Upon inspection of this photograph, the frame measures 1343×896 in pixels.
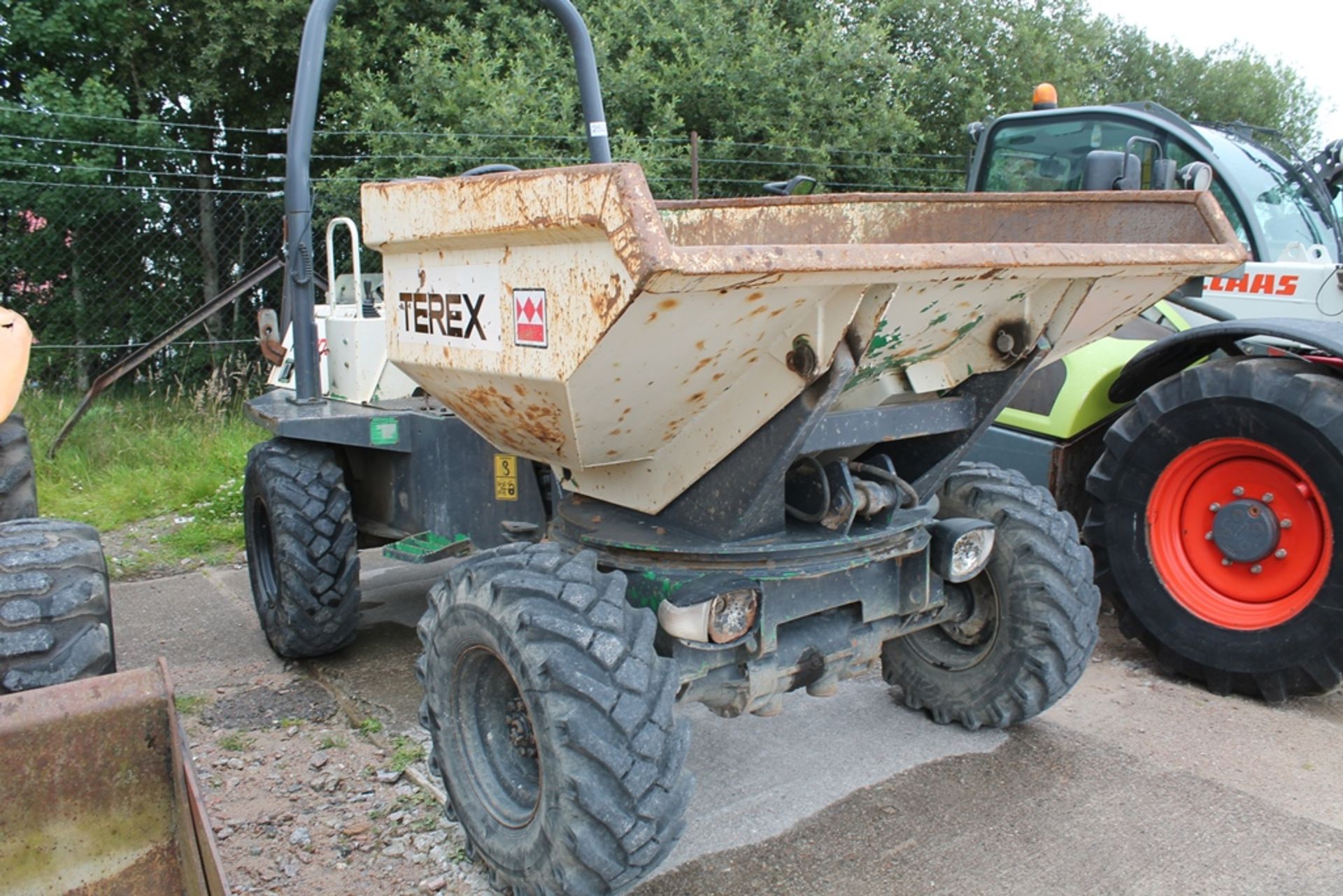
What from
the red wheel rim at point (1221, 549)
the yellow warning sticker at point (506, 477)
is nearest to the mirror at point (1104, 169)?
the red wheel rim at point (1221, 549)

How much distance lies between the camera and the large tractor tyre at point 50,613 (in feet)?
8.09

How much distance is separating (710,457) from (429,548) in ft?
5.17

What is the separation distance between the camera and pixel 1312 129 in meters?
18.4

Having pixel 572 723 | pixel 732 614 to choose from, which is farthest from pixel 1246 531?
pixel 572 723

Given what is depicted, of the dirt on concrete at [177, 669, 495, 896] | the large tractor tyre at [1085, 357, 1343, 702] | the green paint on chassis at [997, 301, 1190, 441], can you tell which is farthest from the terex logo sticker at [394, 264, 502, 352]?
the green paint on chassis at [997, 301, 1190, 441]

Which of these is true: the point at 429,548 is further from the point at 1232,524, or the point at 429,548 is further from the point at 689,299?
the point at 1232,524

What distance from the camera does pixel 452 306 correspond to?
2.66 m

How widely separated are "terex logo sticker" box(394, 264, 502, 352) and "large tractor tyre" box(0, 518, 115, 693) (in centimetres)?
94

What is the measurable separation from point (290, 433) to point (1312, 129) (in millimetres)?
19197

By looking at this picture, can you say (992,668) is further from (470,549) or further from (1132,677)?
(470,549)

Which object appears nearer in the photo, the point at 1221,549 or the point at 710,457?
the point at 710,457

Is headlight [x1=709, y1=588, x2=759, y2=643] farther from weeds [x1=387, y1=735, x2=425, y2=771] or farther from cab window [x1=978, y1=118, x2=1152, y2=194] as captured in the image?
cab window [x1=978, y1=118, x2=1152, y2=194]

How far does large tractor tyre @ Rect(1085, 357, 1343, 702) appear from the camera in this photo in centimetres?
366

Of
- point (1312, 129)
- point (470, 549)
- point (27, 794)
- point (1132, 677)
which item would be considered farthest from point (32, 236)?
point (1312, 129)
